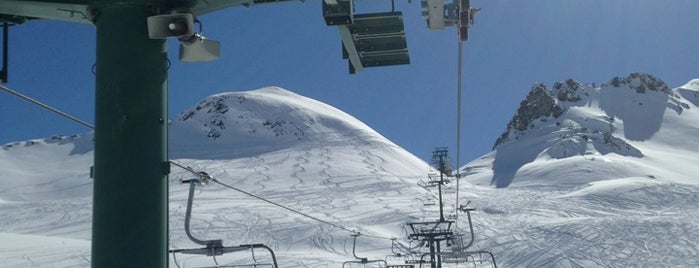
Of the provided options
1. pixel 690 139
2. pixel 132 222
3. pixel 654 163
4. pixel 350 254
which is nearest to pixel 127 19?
pixel 132 222

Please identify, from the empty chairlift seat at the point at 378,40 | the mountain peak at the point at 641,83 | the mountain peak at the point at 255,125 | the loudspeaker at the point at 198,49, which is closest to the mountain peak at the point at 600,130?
the mountain peak at the point at 641,83

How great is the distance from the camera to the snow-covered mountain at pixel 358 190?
4634cm

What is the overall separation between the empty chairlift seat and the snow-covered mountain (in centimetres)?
1837

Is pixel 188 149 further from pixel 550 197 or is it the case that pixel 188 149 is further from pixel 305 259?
pixel 305 259

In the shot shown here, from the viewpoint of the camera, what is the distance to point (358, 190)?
229 ft

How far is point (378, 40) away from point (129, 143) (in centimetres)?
153

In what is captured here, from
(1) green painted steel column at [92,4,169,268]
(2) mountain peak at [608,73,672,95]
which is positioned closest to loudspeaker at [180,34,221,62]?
(1) green painted steel column at [92,4,169,268]

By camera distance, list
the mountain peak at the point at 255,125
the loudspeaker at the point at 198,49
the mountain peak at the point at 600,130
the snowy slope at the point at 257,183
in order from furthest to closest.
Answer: the mountain peak at the point at 600,130
the mountain peak at the point at 255,125
the snowy slope at the point at 257,183
the loudspeaker at the point at 198,49

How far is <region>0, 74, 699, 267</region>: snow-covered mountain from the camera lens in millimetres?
46344

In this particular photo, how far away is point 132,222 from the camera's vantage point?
3332mm

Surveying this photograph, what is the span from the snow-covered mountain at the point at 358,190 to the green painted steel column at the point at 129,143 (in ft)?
62.5

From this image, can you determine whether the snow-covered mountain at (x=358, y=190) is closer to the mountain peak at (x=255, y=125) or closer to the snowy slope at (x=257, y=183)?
the snowy slope at (x=257, y=183)

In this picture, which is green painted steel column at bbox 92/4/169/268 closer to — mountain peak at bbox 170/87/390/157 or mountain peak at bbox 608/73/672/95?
mountain peak at bbox 170/87/390/157

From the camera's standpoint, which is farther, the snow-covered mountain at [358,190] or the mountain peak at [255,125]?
the mountain peak at [255,125]
